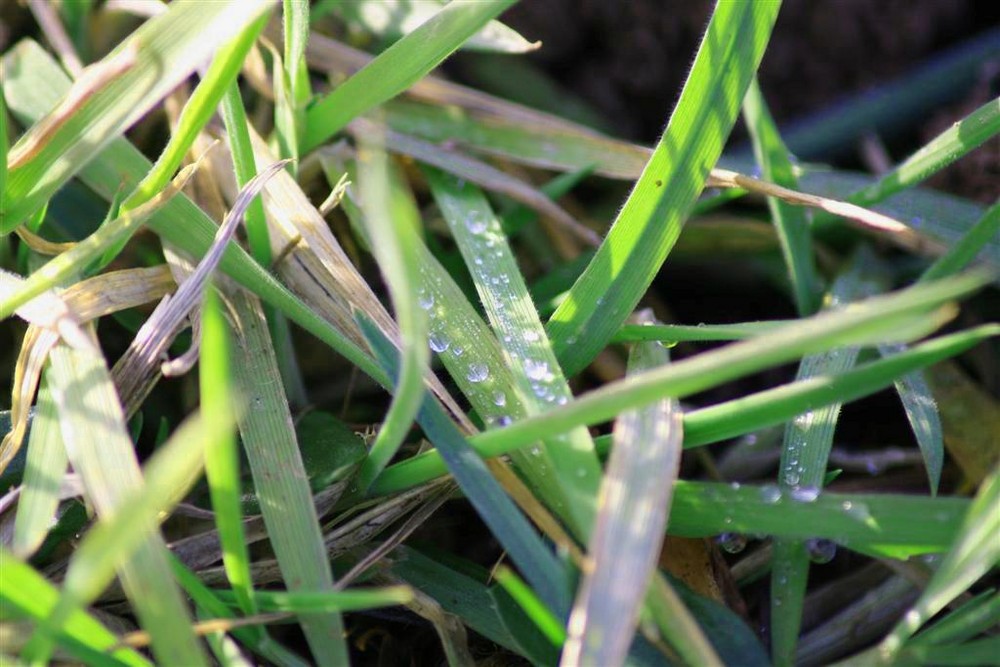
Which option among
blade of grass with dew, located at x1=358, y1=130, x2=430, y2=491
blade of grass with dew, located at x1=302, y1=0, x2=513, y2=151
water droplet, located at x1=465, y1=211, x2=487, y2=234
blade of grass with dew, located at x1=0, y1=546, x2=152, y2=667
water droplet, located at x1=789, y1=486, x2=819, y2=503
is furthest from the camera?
water droplet, located at x1=465, y1=211, x2=487, y2=234

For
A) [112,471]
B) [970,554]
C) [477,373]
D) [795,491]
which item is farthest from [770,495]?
[112,471]

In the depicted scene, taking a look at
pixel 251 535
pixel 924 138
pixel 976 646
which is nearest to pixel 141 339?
pixel 251 535

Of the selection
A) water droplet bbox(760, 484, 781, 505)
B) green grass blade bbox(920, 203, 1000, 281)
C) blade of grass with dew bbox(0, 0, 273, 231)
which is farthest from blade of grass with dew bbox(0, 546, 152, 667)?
green grass blade bbox(920, 203, 1000, 281)

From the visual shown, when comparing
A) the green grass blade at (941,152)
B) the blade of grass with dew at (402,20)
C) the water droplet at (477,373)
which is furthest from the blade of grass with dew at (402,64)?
the green grass blade at (941,152)

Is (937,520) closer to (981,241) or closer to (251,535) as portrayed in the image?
(981,241)

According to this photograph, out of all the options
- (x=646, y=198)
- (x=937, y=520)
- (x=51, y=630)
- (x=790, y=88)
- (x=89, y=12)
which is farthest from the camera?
(x=790, y=88)

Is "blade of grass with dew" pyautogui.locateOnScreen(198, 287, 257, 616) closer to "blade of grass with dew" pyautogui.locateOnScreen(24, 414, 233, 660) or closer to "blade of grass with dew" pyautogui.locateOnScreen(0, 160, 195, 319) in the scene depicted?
"blade of grass with dew" pyautogui.locateOnScreen(24, 414, 233, 660)

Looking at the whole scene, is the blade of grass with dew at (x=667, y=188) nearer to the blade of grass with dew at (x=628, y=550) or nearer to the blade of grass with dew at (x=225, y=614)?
the blade of grass with dew at (x=628, y=550)
